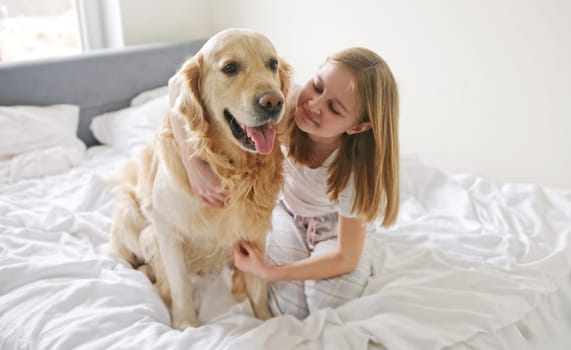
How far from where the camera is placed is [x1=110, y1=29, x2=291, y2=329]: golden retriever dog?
3.64 feet

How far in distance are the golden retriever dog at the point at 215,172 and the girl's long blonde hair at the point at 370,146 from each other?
0.17m

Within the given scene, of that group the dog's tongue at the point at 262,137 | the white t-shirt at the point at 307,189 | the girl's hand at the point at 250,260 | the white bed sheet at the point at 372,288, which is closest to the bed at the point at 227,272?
the white bed sheet at the point at 372,288

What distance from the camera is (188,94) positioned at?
116 centimetres

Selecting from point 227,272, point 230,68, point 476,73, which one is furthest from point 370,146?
point 476,73

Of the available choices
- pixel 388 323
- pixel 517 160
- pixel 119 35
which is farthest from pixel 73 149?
pixel 517 160

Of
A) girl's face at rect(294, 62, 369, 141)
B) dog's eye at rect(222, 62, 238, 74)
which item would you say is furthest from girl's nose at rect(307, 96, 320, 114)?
dog's eye at rect(222, 62, 238, 74)

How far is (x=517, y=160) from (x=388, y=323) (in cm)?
130

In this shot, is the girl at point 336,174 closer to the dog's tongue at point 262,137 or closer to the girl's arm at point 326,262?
the girl's arm at point 326,262

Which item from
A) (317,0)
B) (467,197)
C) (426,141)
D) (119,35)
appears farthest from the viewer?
(119,35)

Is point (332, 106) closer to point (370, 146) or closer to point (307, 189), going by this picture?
point (370, 146)

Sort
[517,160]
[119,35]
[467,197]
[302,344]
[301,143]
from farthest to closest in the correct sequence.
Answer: [119,35], [517,160], [467,197], [301,143], [302,344]

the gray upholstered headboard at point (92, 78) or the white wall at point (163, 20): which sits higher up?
the white wall at point (163, 20)

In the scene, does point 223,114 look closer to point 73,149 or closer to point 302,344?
point 302,344

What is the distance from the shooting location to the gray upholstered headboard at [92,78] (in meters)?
2.14
